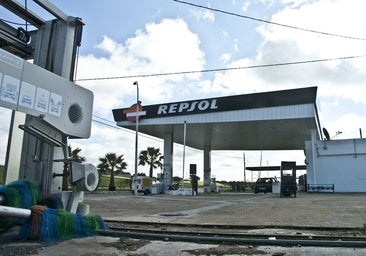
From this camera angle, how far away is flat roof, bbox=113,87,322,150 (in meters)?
30.4

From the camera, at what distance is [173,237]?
22.4ft

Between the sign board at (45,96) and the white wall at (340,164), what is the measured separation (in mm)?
29782

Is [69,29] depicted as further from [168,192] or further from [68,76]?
[168,192]

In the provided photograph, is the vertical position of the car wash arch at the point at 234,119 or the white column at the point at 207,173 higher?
the car wash arch at the point at 234,119

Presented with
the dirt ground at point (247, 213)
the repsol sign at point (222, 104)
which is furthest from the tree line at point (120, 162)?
the dirt ground at point (247, 213)

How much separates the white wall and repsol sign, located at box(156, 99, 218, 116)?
9912 mm

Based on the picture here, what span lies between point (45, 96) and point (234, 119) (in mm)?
25819

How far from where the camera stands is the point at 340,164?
33.9 m

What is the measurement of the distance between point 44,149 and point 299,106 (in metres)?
25.6

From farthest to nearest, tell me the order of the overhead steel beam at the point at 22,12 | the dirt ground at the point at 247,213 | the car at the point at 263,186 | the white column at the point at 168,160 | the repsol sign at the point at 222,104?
the car at the point at 263,186 → the white column at the point at 168,160 → the repsol sign at the point at 222,104 → the dirt ground at the point at 247,213 → the overhead steel beam at the point at 22,12

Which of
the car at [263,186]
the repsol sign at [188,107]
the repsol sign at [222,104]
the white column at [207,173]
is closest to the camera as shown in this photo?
the repsol sign at [222,104]

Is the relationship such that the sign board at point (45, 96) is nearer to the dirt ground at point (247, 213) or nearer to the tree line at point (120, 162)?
the dirt ground at point (247, 213)

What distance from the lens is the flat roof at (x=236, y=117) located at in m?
30.4

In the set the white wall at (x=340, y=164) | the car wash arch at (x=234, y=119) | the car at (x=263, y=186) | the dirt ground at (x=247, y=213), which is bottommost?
the dirt ground at (x=247, y=213)
